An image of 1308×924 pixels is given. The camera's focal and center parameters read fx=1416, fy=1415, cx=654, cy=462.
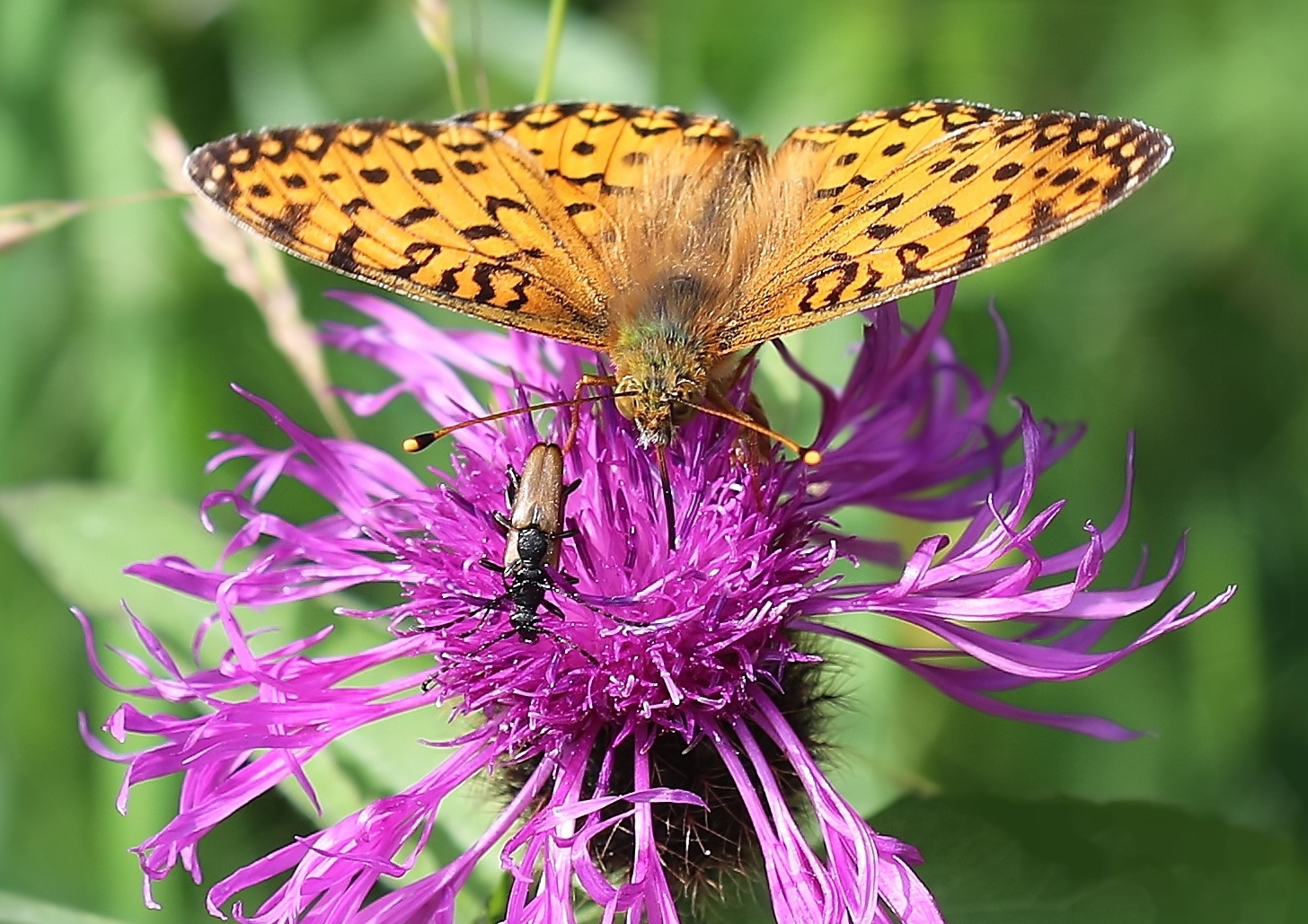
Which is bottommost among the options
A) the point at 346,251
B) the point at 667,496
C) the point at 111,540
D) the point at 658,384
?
the point at 111,540

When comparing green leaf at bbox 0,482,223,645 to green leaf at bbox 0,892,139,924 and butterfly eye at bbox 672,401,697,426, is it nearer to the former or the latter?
green leaf at bbox 0,892,139,924

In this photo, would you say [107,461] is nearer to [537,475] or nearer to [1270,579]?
[537,475]

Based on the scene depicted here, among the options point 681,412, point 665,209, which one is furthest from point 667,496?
point 665,209

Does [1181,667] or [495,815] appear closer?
[495,815]

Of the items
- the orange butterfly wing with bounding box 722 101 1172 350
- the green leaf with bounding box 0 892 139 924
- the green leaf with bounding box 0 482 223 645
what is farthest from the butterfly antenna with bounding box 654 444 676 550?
the green leaf with bounding box 0 892 139 924

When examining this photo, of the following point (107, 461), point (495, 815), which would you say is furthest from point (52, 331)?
point (495, 815)

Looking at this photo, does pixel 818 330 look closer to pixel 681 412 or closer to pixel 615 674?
pixel 681 412

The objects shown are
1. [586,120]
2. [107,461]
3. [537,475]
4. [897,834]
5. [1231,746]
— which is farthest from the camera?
[107,461]
